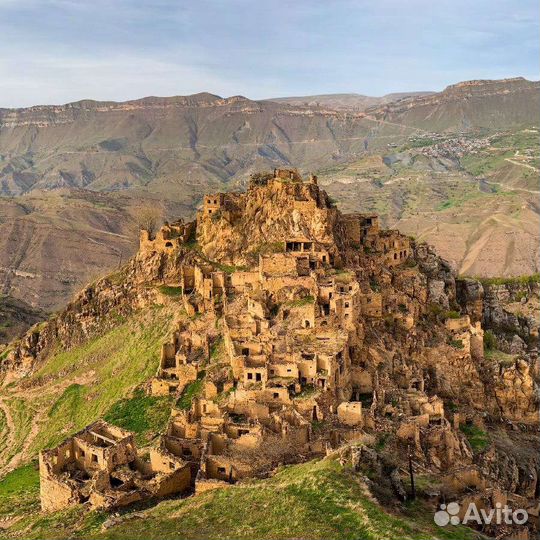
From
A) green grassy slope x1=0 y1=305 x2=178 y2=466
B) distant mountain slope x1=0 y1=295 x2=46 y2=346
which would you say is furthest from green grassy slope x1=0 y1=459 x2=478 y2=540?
distant mountain slope x1=0 y1=295 x2=46 y2=346

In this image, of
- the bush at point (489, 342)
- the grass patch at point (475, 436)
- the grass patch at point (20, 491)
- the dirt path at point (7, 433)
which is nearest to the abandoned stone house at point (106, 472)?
the grass patch at point (20, 491)

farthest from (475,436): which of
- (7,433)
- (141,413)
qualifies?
(7,433)

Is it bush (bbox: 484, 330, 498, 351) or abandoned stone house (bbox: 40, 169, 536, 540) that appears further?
bush (bbox: 484, 330, 498, 351)

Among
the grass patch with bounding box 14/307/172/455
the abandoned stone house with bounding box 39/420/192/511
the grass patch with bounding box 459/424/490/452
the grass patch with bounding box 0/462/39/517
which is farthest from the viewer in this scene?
the grass patch with bounding box 14/307/172/455

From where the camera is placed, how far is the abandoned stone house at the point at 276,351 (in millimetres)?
45719

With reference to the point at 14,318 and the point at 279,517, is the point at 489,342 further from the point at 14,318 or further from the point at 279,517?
the point at 14,318

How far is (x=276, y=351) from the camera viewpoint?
59219mm

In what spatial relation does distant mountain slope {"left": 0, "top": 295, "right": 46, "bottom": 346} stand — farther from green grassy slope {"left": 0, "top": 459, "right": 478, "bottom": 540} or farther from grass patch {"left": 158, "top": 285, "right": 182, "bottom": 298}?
green grassy slope {"left": 0, "top": 459, "right": 478, "bottom": 540}

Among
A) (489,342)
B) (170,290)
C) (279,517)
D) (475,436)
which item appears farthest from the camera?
(170,290)

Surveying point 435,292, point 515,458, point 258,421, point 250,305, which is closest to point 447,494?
point 258,421

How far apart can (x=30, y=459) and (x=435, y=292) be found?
158 ft

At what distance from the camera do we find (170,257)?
89938 millimetres

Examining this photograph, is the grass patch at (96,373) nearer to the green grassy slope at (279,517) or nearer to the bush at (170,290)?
the bush at (170,290)

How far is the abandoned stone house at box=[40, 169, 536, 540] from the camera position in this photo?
45.7m
